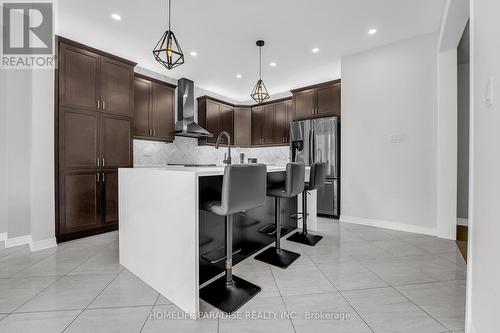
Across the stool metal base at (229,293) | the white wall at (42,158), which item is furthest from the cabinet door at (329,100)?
the white wall at (42,158)

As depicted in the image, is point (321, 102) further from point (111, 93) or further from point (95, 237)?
point (95, 237)

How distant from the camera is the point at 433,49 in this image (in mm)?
3078

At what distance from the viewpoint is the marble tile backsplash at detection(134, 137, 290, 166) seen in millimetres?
4234

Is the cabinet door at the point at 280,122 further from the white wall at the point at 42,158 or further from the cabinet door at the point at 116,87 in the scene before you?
the white wall at the point at 42,158

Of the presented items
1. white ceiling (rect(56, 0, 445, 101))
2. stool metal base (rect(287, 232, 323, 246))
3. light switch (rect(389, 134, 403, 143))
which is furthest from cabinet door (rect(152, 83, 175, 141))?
light switch (rect(389, 134, 403, 143))

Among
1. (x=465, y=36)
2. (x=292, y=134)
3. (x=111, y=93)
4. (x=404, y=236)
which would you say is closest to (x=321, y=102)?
(x=292, y=134)

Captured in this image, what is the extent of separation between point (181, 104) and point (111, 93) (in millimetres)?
1549

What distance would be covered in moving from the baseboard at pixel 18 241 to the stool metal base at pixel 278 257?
2.92 m

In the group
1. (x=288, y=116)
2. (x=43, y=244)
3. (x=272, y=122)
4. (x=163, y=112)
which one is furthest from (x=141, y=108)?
(x=288, y=116)

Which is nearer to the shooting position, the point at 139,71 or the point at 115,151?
the point at 115,151

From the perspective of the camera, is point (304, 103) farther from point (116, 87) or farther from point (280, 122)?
point (116, 87)

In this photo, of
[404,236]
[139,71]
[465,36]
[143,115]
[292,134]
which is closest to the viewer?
[465,36]

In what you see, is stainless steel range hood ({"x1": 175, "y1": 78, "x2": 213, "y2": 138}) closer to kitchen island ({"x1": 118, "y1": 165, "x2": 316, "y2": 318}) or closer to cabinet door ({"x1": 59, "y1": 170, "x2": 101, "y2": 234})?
cabinet door ({"x1": 59, "y1": 170, "x2": 101, "y2": 234})

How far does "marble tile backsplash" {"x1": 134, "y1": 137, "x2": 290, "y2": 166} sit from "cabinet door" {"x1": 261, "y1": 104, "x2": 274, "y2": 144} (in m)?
0.40
